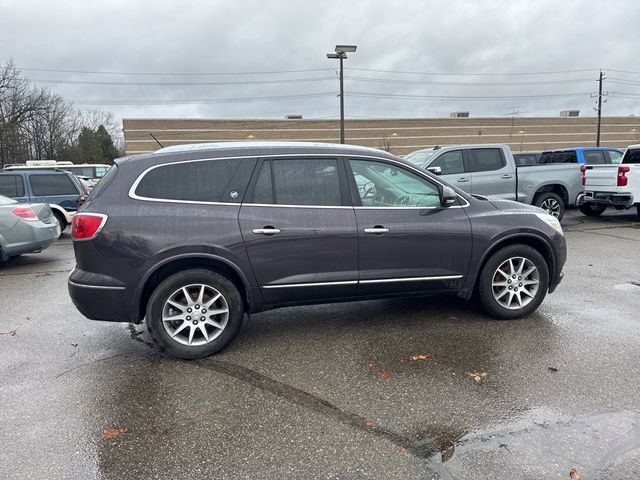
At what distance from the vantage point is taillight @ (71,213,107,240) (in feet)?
12.6

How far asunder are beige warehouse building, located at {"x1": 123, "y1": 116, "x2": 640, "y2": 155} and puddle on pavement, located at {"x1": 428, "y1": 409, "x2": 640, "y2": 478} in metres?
55.3

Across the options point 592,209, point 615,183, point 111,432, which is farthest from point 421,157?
point 111,432

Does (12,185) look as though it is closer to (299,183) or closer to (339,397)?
(299,183)

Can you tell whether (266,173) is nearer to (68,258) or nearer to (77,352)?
(77,352)

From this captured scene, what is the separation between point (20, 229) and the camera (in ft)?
26.3

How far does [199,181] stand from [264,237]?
76 centimetres

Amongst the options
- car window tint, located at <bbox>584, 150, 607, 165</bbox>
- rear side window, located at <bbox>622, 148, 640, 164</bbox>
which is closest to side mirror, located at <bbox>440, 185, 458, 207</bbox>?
rear side window, located at <bbox>622, 148, 640, 164</bbox>

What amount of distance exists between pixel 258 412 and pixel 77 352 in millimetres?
2160

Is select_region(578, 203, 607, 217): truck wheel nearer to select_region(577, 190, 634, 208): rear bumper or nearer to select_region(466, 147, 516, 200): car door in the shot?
select_region(577, 190, 634, 208): rear bumper

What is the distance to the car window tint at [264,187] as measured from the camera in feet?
13.7

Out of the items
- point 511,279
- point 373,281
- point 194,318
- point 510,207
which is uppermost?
point 510,207

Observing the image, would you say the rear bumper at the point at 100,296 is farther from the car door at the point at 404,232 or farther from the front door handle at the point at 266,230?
the car door at the point at 404,232

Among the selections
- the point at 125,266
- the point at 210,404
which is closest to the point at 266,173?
the point at 125,266

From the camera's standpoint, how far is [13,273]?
26.3 ft
